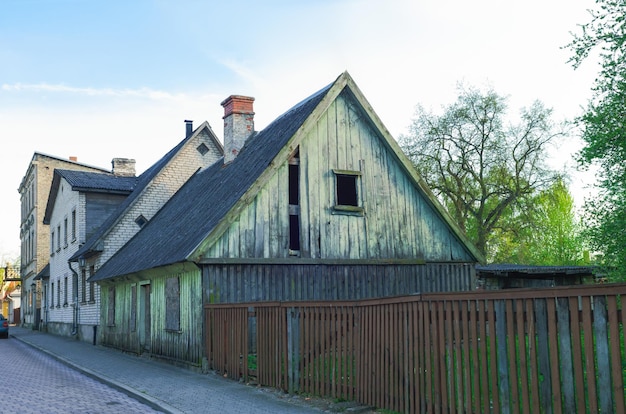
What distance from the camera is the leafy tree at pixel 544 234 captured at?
4072 cm

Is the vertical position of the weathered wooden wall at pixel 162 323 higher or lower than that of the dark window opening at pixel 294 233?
lower

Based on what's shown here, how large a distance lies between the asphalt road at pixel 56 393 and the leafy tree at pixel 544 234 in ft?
99.9

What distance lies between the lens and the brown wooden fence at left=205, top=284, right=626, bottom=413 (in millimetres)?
5891

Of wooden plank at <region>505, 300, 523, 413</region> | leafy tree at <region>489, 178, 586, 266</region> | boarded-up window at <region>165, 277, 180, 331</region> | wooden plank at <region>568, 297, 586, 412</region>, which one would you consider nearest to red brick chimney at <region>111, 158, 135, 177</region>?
boarded-up window at <region>165, 277, 180, 331</region>

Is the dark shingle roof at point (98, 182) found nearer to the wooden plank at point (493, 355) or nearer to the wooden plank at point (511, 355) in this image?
the wooden plank at point (493, 355)

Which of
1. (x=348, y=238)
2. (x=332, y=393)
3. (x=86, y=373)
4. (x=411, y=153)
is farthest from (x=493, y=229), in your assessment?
(x=332, y=393)

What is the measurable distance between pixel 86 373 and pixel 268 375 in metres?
5.89

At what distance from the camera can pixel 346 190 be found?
17547 millimetres

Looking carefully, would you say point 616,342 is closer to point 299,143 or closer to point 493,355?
point 493,355

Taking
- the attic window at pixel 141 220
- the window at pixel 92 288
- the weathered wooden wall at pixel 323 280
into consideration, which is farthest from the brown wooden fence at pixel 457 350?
the window at pixel 92 288

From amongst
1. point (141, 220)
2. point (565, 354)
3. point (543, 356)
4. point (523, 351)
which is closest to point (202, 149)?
point (141, 220)

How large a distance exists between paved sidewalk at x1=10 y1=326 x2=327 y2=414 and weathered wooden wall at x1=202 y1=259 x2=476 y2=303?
6.46ft

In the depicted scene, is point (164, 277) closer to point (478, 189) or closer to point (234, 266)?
point (234, 266)

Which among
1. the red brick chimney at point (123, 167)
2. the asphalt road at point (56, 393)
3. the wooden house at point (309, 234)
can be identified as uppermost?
the red brick chimney at point (123, 167)
